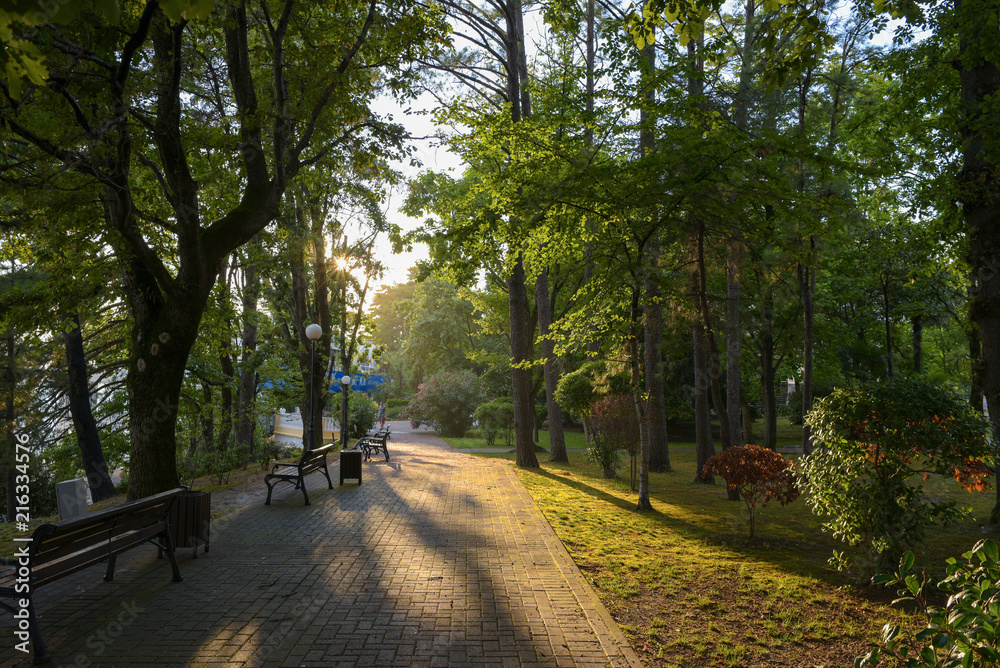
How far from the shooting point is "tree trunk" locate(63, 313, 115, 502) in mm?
15219

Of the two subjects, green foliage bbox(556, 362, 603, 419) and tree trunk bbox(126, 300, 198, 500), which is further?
green foliage bbox(556, 362, 603, 419)

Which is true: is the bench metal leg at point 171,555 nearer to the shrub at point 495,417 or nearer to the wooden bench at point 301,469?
the wooden bench at point 301,469

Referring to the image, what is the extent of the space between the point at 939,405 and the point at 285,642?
626 cm

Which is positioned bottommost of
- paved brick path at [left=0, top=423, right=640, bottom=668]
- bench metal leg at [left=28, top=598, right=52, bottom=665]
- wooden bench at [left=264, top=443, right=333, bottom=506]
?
paved brick path at [left=0, top=423, right=640, bottom=668]

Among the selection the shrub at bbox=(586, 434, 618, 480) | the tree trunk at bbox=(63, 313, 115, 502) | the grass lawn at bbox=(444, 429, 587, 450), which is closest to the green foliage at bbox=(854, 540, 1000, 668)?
the shrub at bbox=(586, 434, 618, 480)

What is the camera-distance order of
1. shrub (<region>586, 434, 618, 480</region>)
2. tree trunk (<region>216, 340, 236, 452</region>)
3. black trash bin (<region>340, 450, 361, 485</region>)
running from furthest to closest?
1. tree trunk (<region>216, 340, 236, 452</region>)
2. shrub (<region>586, 434, 618, 480</region>)
3. black trash bin (<region>340, 450, 361, 485</region>)

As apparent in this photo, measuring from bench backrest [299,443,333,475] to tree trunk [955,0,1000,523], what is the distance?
10.8 m

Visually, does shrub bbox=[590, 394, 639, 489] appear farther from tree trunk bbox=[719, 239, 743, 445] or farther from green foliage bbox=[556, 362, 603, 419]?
tree trunk bbox=[719, 239, 743, 445]

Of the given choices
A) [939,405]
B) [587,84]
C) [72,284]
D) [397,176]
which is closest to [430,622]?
[939,405]

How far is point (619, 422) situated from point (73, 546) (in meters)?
11.0

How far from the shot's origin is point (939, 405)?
5.77 metres

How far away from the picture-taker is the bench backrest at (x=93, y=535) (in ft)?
14.2

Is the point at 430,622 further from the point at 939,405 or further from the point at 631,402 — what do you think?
the point at 631,402

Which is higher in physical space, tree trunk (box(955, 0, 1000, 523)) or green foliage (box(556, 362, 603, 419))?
tree trunk (box(955, 0, 1000, 523))
